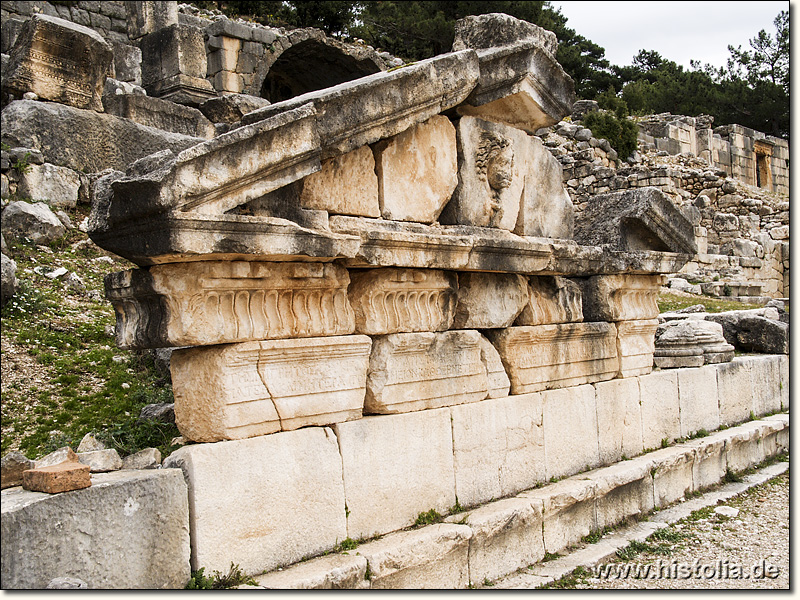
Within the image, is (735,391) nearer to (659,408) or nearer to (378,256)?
(659,408)

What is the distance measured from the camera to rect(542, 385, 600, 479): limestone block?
18.5 feet

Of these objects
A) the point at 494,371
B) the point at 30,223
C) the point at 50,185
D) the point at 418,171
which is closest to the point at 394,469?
the point at 494,371

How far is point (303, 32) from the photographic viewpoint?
18.8m

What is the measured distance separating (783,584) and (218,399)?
3.68 meters

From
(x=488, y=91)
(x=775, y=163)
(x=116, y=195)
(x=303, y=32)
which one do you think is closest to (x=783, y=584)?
(x=488, y=91)

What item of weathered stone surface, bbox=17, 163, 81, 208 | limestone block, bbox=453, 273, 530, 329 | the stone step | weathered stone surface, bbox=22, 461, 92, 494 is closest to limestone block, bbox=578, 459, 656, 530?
the stone step

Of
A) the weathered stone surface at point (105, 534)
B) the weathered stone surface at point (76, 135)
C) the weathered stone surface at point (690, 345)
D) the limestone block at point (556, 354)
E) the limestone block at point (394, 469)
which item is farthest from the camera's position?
the weathered stone surface at point (76, 135)

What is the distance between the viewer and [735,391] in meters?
8.26

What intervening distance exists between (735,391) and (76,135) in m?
7.24

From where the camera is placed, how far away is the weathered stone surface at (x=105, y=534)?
3.03m

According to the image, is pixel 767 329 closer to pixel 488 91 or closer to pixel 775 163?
pixel 488 91

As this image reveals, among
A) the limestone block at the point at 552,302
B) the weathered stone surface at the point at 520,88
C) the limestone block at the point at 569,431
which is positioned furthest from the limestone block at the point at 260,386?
the weathered stone surface at the point at 520,88

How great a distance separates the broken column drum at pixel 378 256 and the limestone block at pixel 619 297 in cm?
2

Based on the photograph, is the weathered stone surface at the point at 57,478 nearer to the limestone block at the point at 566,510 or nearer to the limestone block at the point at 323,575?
the limestone block at the point at 323,575
